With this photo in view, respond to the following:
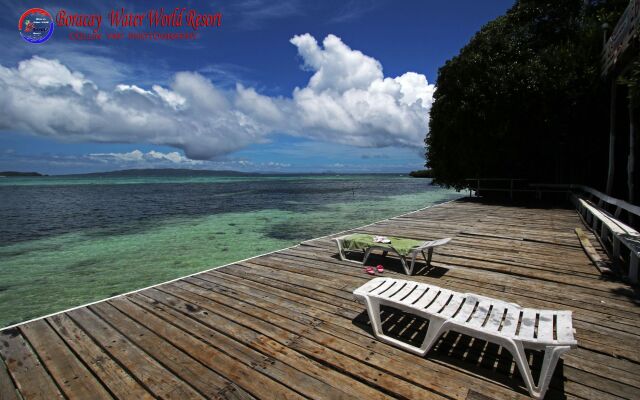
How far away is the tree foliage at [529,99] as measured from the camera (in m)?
14.0

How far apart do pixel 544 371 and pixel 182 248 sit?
13.3 metres

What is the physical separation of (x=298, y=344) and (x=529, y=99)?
16.0m

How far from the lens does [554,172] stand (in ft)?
57.1

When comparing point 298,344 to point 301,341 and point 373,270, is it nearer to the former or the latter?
point 301,341

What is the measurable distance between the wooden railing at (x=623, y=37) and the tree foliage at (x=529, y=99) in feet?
5.40

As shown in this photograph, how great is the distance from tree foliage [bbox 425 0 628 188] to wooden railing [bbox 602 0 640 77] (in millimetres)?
1645

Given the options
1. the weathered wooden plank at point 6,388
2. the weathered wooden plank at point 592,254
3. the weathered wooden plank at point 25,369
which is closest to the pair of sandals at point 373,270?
the weathered wooden plank at point 592,254

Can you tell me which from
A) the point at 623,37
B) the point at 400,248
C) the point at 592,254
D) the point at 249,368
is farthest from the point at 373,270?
the point at 623,37

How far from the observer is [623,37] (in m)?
9.57

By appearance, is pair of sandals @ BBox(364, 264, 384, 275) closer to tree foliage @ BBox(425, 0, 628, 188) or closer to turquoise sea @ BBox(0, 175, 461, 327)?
turquoise sea @ BBox(0, 175, 461, 327)

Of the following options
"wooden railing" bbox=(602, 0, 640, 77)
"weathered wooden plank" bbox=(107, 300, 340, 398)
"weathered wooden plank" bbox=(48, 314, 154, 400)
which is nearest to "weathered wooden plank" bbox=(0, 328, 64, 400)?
"weathered wooden plank" bbox=(48, 314, 154, 400)

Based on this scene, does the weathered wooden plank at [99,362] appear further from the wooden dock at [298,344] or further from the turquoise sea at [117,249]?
the turquoise sea at [117,249]

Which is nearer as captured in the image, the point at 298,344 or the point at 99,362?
the point at 99,362

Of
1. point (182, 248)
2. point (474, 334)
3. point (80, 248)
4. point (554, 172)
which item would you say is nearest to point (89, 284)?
point (182, 248)
